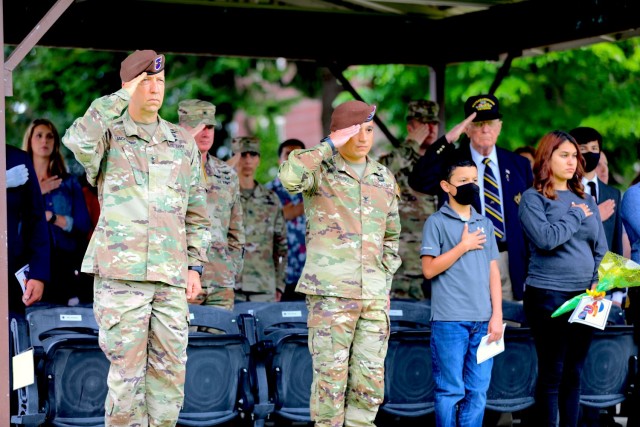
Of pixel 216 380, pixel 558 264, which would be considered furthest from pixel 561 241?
pixel 216 380

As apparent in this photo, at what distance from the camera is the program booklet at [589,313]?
6.72m

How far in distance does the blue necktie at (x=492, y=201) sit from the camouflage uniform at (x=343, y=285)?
57.9 inches

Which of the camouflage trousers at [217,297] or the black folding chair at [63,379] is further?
the camouflage trousers at [217,297]

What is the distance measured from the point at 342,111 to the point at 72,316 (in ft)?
6.42

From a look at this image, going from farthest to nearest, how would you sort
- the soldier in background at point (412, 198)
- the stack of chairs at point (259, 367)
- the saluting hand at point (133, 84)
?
the soldier in background at point (412, 198) < the stack of chairs at point (259, 367) < the saluting hand at point (133, 84)

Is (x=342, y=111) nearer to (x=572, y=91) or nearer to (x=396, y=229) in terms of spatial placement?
(x=396, y=229)

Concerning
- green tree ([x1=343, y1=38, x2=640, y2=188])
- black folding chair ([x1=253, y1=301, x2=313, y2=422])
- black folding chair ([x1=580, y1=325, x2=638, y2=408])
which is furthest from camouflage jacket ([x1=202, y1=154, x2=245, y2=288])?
green tree ([x1=343, y1=38, x2=640, y2=188])

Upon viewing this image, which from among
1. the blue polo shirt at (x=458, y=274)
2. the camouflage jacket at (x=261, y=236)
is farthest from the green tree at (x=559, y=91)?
the blue polo shirt at (x=458, y=274)

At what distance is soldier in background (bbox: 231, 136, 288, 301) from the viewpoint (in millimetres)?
8938

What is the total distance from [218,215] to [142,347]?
226 centimetres

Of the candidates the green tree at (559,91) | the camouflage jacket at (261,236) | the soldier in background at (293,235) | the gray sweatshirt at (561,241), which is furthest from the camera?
the green tree at (559,91)

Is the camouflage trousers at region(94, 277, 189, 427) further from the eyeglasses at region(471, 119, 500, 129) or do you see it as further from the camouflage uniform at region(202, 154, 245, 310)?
the eyeglasses at region(471, 119, 500, 129)

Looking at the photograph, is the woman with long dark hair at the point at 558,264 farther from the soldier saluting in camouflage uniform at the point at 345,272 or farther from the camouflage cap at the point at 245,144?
the camouflage cap at the point at 245,144

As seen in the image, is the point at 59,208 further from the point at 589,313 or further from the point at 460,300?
the point at 589,313
